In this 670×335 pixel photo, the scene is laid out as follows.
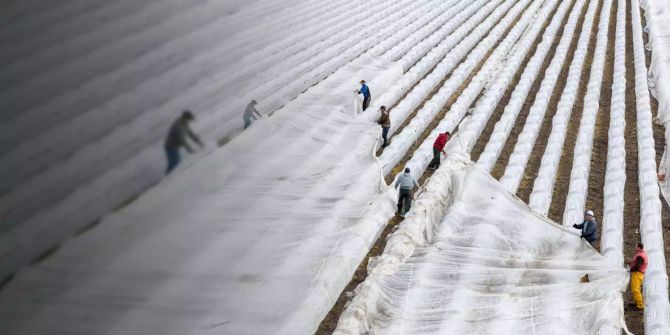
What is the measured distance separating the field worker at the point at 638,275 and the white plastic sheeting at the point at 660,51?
6292 millimetres

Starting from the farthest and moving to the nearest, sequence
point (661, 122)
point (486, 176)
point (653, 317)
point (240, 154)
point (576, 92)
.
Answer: point (576, 92) < point (661, 122) < point (486, 176) < point (653, 317) < point (240, 154)

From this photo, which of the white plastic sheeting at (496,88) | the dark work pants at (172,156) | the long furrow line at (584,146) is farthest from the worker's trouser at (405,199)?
the dark work pants at (172,156)

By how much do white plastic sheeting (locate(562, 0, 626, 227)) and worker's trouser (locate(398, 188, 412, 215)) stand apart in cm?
186

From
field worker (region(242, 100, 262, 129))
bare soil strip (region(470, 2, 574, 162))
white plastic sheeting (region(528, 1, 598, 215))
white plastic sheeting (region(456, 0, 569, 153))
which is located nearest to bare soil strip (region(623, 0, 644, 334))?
white plastic sheeting (region(528, 1, 598, 215))

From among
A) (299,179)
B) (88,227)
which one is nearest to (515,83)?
(299,179)

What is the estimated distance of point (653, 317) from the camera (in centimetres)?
571

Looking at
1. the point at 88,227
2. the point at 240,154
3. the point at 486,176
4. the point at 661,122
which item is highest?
the point at 88,227

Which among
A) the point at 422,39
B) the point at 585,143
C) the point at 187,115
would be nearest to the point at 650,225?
the point at 585,143

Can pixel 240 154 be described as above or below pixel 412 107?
above

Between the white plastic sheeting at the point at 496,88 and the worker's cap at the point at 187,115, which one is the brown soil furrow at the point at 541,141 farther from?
the worker's cap at the point at 187,115

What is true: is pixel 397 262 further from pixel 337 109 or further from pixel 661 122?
pixel 661 122

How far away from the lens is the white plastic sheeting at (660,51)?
39.0ft

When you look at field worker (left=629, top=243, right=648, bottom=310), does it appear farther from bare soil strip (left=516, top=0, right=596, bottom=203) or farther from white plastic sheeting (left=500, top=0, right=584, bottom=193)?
bare soil strip (left=516, top=0, right=596, bottom=203)

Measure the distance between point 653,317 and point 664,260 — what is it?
1195 mm
